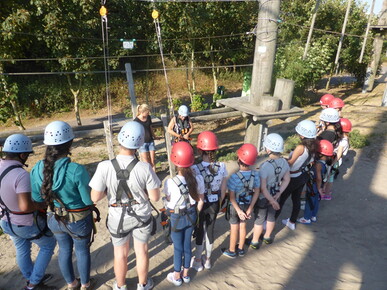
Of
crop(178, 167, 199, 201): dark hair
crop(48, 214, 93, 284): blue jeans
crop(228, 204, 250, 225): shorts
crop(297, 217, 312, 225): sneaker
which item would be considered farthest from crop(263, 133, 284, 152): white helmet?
crop(48, 214, 93, 284): blue jeans

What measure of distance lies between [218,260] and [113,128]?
10.2 feet

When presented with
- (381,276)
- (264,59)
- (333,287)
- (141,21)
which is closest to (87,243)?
(333,287)

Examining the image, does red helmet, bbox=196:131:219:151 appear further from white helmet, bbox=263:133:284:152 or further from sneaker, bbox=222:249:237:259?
sneaker, bbox=222:249:237:259

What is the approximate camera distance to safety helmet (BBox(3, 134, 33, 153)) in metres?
2.62

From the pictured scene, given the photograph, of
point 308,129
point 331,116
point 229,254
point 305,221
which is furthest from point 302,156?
point 229,254

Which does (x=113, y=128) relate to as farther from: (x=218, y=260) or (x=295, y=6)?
(x=295, y=6)

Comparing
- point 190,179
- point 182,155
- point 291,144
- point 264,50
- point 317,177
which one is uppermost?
point 264,50

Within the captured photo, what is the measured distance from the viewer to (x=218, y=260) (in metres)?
3.60

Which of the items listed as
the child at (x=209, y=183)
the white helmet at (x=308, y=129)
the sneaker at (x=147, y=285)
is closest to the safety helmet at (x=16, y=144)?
the child at (x=209, y=183)

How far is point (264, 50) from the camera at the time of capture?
211 inches

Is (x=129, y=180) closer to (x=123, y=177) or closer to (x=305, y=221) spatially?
(x=123, y=177)

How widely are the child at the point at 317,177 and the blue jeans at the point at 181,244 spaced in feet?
7.07

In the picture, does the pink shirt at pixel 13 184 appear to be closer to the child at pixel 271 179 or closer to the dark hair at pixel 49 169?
the dark hair at pixel 49 169

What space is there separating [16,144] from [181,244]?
1962 mm
